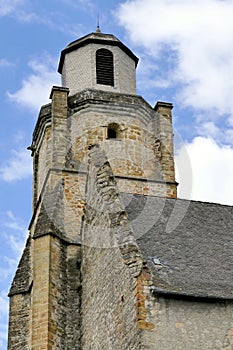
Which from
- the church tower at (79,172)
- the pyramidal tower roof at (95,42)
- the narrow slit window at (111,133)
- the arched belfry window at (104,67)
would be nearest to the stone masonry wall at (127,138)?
the church tower at (79,172)

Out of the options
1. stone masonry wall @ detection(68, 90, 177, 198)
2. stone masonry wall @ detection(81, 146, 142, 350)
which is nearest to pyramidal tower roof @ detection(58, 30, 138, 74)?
→ stone masonry wall @ detection(68, 90, 177, 198)

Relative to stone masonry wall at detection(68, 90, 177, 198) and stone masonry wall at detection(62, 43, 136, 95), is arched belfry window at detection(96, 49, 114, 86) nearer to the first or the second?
stone masonry wall at detection(62, 43, 136, 95)

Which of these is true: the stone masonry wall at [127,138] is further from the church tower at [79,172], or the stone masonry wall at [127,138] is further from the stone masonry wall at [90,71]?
the stone masonry wall at [90,71]

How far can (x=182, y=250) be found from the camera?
1347 centimetres

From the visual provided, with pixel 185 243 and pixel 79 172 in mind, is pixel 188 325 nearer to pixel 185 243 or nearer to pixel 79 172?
pixel 185 243

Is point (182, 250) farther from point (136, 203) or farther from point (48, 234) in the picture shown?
point (48, 234)

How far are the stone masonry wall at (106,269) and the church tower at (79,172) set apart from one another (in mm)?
61

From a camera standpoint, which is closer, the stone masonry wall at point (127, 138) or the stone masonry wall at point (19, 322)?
the stone masonry wall at point (19, 322)

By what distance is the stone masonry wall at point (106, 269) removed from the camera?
475 inches

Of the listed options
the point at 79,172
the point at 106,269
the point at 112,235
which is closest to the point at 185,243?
the point at 112,235

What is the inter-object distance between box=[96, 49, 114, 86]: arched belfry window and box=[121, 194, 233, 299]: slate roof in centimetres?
Answer: 535

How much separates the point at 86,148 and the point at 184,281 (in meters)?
7.10

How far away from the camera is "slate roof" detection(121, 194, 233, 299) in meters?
12.2

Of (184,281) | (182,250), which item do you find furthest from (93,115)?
(184,281)
